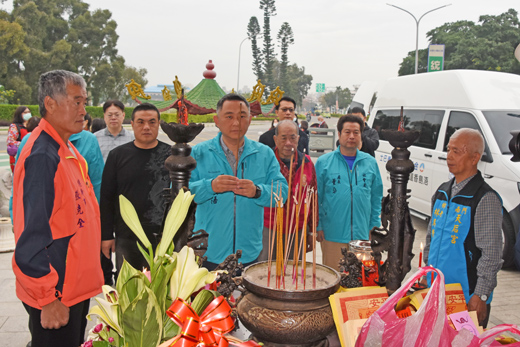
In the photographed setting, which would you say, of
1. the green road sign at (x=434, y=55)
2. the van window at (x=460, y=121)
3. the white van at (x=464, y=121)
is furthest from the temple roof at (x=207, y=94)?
the green road sign at (x=434, y=55)

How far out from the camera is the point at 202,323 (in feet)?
3.01

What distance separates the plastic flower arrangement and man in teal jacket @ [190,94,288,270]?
1.02m

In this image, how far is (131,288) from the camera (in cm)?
96

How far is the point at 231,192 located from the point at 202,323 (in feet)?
4.20

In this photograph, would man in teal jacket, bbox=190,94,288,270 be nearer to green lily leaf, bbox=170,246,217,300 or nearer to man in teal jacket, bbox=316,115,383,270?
man in teal jacket, bbox=316,115,383,270

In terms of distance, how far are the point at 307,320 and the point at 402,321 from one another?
215 mm

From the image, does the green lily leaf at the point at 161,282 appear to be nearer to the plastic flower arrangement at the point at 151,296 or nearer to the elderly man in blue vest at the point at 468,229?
the plastic flower arrangement at the point at 151,296

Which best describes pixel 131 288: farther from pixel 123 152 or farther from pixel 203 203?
pixel 123 152

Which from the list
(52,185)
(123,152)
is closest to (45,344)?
(52,185)

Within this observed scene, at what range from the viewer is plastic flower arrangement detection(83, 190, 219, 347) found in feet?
2.99

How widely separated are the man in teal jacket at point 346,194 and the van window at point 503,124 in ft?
7.11

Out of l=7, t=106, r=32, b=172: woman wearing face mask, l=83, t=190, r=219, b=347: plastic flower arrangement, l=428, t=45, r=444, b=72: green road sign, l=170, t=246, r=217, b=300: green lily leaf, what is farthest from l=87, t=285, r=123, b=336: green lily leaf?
l=428, t=45, r=444, b=72: green road sign

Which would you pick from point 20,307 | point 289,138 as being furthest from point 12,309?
point 289,138

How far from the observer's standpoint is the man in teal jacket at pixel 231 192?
2166mm
